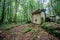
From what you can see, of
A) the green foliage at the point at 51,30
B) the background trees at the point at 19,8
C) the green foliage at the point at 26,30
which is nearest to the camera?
the green foliage at the point at 51,30

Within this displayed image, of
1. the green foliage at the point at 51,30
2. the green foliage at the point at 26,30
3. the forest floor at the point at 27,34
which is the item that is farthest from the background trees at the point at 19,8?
the green foliage at the point at 51,30

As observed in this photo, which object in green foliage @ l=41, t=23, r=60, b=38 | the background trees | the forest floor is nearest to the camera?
the forest floor

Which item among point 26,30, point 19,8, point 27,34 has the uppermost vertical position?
point 19,8

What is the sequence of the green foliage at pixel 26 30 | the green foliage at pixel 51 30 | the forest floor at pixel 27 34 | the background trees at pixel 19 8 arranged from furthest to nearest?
the background trees at pixel 19 8 < the green foliage at pixel 26 30 < the green foliage at pixel 51 30 < the forest floor at pixel 27 34

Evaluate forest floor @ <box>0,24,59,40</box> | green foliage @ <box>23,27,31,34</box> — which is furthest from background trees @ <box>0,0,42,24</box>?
green foliage @ <box>23,27,31,34</box>

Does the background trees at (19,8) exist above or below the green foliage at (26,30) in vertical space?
above

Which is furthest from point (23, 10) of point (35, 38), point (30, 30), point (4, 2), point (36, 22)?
point (35, 38)

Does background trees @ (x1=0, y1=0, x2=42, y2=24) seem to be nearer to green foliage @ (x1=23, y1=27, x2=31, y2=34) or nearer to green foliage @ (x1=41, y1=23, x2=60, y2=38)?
green foliage @ (x1=23, y1=27, x2=31, y2=34)

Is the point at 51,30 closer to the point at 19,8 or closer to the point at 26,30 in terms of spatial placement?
the point at 26,30

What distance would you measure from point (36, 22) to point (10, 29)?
3.09 m

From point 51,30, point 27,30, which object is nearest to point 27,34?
point 27,30

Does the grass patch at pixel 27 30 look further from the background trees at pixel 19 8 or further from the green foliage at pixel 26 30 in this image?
the background trees at pixel 19 8

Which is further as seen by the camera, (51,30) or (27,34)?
(27,34)

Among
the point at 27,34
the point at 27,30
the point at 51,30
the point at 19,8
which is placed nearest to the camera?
Result: the point at 51,30
